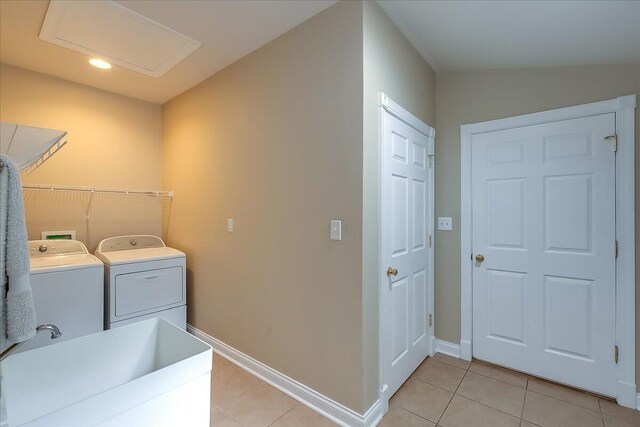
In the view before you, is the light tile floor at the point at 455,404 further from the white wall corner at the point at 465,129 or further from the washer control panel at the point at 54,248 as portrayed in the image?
the white wall corner at the point at 465,129

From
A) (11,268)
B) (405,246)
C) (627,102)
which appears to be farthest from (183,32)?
(627,102)

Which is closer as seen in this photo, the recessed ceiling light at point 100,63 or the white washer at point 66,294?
the white washer at point 66,294

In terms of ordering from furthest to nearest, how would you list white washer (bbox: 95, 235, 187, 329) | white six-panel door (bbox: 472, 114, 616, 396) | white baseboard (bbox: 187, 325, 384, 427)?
white washer (bbox: 95, 235, 187, 329)
white six-panel door (bbox: 472, 114, 616, 396)
white baseboard (bbox: 187, 325, 384, 427)

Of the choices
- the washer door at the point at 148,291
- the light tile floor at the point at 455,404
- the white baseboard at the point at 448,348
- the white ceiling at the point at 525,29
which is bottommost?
the light tile floor at the point at 455,404

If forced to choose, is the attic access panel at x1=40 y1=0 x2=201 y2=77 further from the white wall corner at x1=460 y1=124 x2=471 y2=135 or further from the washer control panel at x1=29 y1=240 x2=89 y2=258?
the white wall corner at x1=460 y1=124 x2=471 y2=135

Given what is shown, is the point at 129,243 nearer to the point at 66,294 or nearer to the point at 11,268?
the point at 66,294

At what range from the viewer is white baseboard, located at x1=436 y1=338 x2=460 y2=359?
235 cm

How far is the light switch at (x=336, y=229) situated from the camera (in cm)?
162

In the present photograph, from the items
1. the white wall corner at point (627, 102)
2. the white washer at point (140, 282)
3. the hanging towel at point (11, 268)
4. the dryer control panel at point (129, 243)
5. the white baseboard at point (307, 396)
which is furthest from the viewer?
the dryer control panel at point (129, 243)

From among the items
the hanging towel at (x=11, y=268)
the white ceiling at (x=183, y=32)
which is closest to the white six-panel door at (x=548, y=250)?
the white ceiling at (x=183, y=32)

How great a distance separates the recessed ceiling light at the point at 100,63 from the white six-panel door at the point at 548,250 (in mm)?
2981

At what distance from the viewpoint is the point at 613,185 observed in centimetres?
178

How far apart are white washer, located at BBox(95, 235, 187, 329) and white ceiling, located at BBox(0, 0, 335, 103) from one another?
147cm

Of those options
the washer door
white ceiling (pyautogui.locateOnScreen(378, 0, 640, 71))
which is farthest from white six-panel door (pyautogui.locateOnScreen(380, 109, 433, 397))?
the washer door
